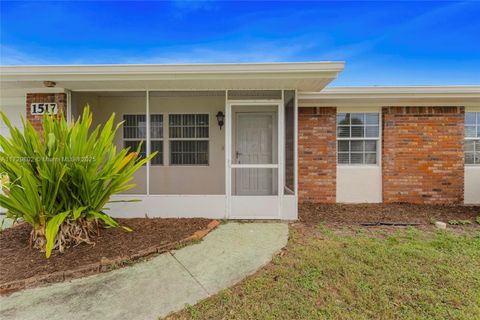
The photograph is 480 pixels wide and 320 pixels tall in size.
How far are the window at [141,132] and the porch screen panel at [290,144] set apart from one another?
12.2ft

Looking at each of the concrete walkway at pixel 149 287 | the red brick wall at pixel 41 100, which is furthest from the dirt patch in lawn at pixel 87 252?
the red brick wall at pixel 41 100

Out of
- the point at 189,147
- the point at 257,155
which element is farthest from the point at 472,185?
the point at 189,147

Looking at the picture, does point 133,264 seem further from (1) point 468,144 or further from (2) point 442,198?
(1) point 468,144

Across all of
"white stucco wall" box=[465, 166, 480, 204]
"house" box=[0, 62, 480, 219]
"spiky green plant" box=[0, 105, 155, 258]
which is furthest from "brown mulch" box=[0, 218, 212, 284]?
"white stucco wall" box=[465, 166, 480, 204]

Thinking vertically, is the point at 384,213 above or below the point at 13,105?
below

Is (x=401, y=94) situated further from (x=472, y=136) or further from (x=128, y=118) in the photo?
(x=128, y=118)

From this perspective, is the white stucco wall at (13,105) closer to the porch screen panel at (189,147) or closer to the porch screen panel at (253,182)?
the porch screen panel at (189,147)

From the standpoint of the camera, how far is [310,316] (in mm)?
2344

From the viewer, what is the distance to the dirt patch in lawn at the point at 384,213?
5.37m

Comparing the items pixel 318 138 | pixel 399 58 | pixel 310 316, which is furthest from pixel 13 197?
pixel 399 58

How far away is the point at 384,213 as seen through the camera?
5891mm

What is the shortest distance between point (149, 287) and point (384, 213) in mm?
5229

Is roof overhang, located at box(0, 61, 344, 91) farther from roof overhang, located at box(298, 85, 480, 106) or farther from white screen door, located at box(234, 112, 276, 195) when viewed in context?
roof overhang, located at box(298, 85, 480, 106)

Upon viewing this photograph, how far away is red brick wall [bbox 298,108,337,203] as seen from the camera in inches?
271
